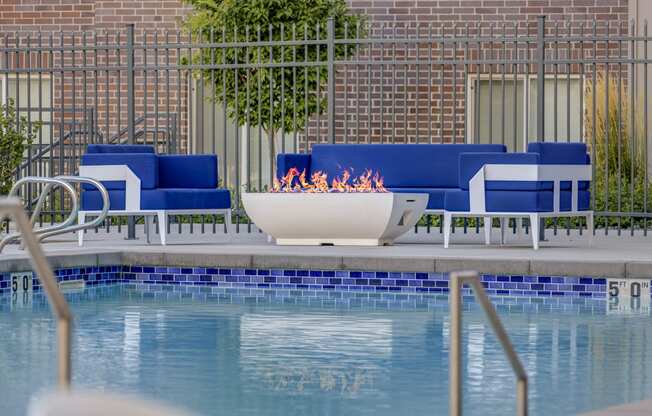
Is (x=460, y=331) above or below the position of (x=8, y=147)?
below

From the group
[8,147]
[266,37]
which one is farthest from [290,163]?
[266,37]

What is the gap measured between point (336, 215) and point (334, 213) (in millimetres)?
25

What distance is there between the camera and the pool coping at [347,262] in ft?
27.4

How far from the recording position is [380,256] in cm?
877

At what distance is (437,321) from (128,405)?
551 cm

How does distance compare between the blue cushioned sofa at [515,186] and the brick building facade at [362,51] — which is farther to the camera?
the brick building facade at [362,51]

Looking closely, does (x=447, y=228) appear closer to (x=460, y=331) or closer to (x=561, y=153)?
(x=561, y=153)

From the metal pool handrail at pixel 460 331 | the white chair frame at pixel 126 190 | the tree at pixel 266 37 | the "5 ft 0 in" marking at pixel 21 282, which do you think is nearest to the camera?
the metal pool handrail at pixel 460 331

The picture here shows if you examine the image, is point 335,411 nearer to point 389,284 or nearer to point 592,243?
point 389,284

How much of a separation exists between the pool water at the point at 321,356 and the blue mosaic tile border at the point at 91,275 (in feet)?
1.80

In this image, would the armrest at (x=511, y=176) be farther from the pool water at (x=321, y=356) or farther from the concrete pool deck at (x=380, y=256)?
the pool water at (x=321, y=356)

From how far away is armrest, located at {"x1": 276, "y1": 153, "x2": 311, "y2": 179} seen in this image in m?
10.6

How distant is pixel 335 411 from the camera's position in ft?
15.6

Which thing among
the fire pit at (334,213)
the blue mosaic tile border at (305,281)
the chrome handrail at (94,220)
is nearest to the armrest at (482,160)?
the fire pit at (334,213)
